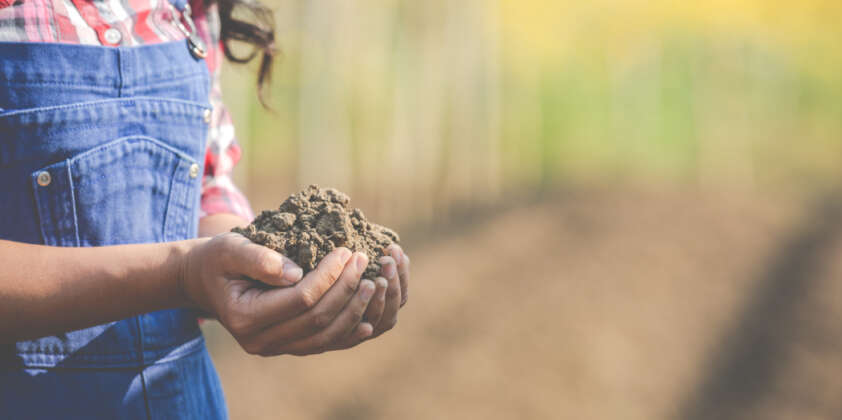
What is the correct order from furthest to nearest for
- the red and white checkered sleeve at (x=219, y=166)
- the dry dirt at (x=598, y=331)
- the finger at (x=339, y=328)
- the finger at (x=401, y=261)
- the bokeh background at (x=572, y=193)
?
the bokeh background at (x=572, y=193) < the dry dirt at (x=598, y=331) < the red and white checkered sleeve at (x=219, y=166) < the finger at (x=401, y=261) < the finger at (x=339, y=328)

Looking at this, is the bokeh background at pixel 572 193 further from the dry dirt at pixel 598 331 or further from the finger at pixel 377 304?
the finger at pixel 377 304

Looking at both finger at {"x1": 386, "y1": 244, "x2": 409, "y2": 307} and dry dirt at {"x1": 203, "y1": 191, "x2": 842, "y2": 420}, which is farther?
dry dirt at {"x1": 203, "y1": 191, "x2": 842, "y2": 420}

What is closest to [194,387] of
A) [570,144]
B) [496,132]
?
[496,132]

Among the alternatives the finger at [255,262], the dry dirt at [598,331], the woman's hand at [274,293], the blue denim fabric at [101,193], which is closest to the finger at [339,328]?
the woman's hand at [274,293]

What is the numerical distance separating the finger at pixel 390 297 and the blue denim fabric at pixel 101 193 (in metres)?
0.30

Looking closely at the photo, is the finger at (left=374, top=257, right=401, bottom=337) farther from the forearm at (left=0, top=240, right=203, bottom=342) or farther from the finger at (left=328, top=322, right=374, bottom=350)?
the forearm at (left=0, top=240, right=203, bottom=342)

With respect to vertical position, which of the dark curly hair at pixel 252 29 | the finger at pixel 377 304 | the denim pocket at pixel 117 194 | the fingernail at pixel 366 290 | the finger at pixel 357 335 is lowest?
the finger at pixel 357 335

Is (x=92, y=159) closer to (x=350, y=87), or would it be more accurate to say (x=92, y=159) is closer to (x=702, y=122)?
(x=350, y=87)

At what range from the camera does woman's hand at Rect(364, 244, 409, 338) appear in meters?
1.06

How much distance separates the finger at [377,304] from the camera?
3.44 feet

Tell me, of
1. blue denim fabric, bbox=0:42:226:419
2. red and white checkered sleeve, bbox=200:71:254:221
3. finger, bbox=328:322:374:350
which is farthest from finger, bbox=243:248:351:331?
red and white checkered sleeve, bbox=200:71:254:221

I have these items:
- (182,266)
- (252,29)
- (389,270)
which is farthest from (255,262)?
(252,29)

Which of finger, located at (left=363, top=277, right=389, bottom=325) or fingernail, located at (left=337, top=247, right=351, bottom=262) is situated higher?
fingernail, located at (left=337, top=247, right=351, bottom=262)

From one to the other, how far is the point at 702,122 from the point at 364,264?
24.9 ft
